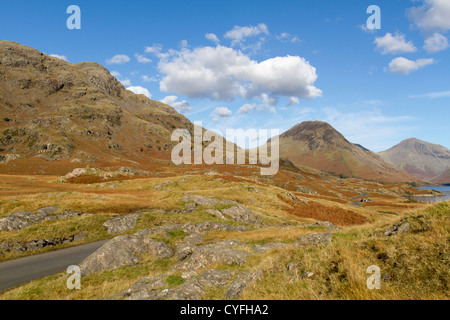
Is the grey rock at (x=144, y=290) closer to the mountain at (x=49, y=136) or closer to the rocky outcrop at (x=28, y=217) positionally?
the rocky outcrop at (x=28, y=217)

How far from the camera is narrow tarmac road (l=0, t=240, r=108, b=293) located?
1720 centimetres

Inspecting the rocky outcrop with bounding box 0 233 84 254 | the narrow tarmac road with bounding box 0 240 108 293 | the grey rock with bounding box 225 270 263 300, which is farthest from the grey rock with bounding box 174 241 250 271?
the rocky outcrop with bounding box 0 233 84 254

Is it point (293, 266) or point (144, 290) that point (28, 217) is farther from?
point (293, 266)

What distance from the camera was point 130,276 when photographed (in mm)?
17141

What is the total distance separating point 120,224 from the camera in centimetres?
3138

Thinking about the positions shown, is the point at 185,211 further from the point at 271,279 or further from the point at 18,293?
the point at 271,279

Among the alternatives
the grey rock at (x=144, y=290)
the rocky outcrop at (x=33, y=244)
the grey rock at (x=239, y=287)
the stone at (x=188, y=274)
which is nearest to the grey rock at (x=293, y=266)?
the grey rock at (x=239, y=287)

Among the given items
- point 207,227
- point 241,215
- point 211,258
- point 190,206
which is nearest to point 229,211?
point 241,215

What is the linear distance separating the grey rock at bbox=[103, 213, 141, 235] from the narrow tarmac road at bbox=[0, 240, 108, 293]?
18.3ft

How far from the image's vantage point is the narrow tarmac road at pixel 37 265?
17.2 meters

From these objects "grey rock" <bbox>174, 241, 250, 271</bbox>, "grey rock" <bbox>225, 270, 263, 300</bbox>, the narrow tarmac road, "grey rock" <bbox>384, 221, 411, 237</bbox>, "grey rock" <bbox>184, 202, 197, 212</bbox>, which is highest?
"grey rock" <bbox>384, 221, 411, 237</bbox>

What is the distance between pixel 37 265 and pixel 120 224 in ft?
38.1

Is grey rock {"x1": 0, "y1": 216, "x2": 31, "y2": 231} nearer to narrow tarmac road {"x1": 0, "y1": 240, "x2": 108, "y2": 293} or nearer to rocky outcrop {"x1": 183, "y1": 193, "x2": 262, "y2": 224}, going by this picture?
narrow tarmac road {"x1": 0, "y1": 240, "x2": 108, "y2": 293}
